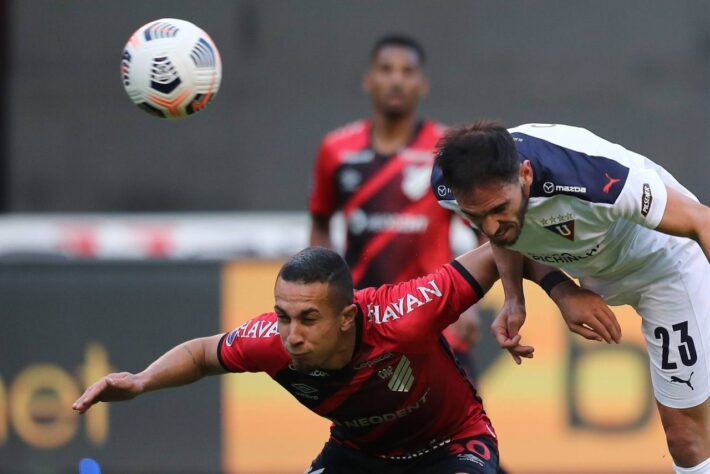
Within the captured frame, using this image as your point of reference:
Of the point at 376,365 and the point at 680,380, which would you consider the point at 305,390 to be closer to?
the point at 376,365

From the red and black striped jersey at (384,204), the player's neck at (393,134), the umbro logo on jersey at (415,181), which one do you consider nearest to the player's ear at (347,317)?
the red and black striped jersey at (384,204)

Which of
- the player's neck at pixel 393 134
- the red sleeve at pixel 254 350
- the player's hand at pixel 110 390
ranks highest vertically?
the player's neck at pixel 393 134

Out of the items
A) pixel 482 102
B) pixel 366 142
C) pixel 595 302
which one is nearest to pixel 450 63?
pixel 482 102

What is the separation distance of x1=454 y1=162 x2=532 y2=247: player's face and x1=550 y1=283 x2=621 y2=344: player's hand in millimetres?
586

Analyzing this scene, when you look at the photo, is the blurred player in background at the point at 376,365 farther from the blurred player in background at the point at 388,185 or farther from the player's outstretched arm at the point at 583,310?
the blurred player in background at the point at 388,185

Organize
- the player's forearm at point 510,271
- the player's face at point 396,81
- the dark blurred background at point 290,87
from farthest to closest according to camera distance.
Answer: the dark blurred background at point 290,87, the player's face at point 396,81, the player's forearm at point 510,271

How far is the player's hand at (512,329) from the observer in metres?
5.94

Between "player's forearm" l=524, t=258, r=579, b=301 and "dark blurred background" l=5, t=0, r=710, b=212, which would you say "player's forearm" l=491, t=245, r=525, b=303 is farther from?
"dark blurred background" l=5, t=0, r=710, b=212

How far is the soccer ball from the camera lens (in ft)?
21.1

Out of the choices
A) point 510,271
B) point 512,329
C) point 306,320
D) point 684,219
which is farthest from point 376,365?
point 684,219

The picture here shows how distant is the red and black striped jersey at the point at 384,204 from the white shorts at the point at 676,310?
211cm

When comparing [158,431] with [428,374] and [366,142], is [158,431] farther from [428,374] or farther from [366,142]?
[428,374]

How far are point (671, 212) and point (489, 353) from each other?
4721mm

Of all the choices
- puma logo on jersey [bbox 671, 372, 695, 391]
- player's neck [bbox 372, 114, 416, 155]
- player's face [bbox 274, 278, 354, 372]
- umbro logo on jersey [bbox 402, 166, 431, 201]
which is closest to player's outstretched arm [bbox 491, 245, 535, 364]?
player's face [bbox 274, 278, 354, 372]
